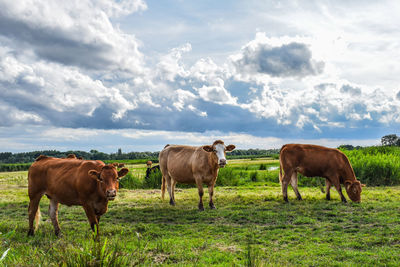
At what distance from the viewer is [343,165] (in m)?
12.4

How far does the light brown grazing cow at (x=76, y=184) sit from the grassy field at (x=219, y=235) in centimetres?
60

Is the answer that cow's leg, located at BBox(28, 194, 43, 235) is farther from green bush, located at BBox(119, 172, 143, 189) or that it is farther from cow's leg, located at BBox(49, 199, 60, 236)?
green bush, located at BBox(119, 172, 143, 189)

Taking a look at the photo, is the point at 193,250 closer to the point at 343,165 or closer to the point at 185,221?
the point at 185,221

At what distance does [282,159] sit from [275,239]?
5.56 m

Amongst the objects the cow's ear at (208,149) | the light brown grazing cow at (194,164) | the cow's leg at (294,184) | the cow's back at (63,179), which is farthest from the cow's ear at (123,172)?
the cow's leg at (294,184)

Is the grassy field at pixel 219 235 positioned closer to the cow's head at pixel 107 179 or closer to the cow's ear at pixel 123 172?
the cow's head at pixel 107 179

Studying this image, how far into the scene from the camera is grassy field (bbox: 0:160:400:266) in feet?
15.8

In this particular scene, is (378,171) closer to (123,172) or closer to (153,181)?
(153,181)

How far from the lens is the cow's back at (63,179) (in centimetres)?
689

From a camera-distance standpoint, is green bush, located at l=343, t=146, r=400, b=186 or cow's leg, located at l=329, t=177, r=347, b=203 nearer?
cow's leg, located at l=329, t=177, r=347, b=203

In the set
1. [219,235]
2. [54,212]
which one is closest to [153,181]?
[54,212]

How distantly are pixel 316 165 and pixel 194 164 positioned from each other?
459 cm

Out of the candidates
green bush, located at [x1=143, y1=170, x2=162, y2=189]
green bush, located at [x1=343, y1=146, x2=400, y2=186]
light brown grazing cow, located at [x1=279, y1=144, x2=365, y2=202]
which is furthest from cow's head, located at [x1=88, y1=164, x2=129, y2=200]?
green bush, located at [x1=343, y1=146, x2=400, y2=186]

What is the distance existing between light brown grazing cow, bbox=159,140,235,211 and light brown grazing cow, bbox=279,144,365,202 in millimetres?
2503
